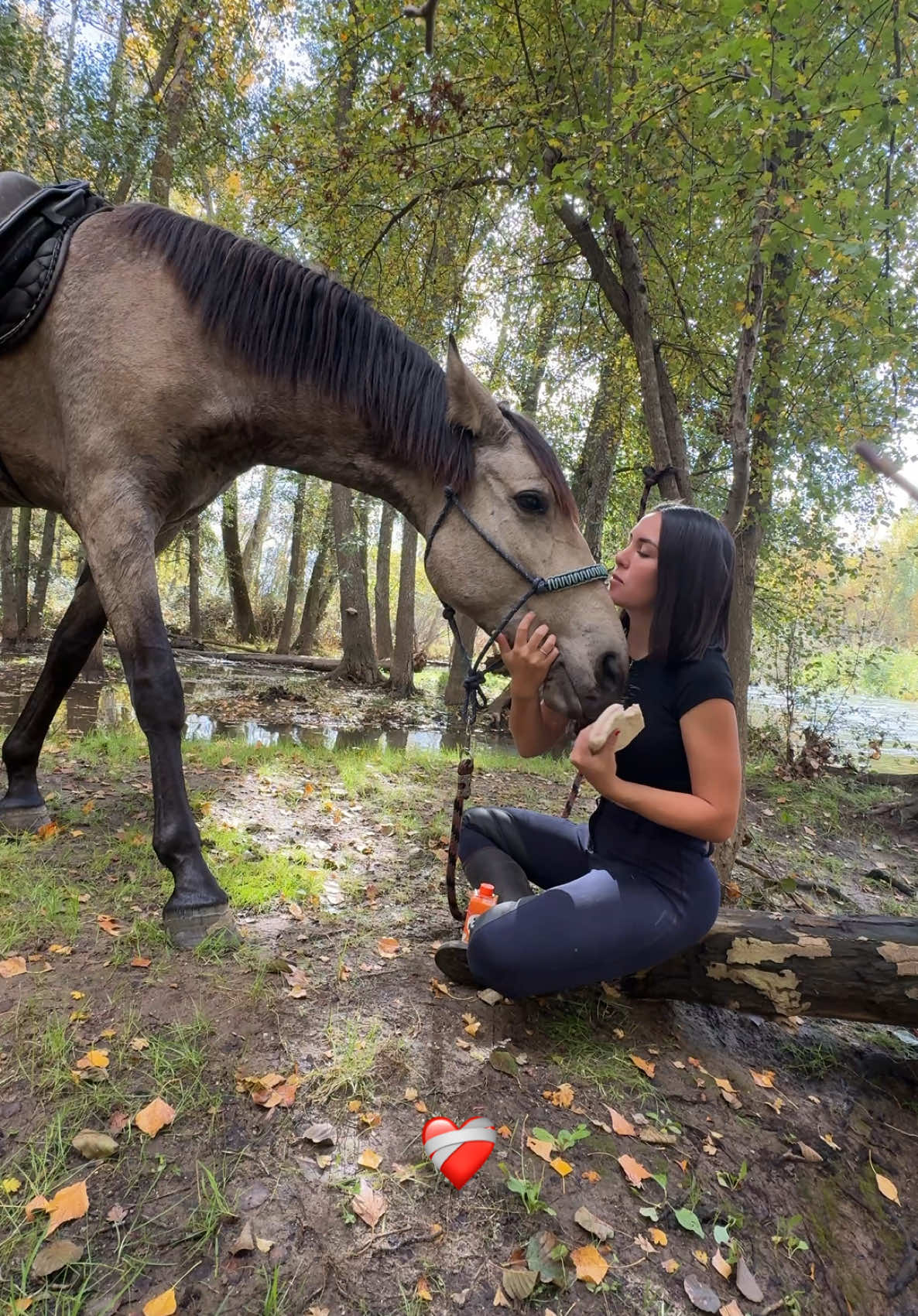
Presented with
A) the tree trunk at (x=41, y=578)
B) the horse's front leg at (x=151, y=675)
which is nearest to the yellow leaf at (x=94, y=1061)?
the horse's front leg at (x=151, y=675)

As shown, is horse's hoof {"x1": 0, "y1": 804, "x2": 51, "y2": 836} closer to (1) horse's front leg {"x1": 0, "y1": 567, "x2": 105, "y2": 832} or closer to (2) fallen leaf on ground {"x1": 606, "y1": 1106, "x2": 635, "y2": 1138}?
(1) horse's front leg {"x1": 0, "y1": 567, "x2": 105, "y2": 832}

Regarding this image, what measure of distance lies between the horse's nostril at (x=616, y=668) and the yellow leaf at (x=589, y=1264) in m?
1.57

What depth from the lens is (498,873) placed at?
8.54 ft

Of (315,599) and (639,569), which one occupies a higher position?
(315,599)

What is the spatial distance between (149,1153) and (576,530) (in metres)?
2.40

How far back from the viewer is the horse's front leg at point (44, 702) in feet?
11.2

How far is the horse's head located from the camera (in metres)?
2.45

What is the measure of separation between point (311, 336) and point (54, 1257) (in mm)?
3042

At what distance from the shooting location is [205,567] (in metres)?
24.8

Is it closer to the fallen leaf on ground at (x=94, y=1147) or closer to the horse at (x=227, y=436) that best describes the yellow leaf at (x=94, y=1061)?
the fallen leaf on ground at (x=94, y=1147)

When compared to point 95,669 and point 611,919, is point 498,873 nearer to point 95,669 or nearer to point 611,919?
point 611,919

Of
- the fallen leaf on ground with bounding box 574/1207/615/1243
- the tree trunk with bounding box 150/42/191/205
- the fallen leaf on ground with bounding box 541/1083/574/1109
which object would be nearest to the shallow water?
the fallen leaf on ground with bounding box 541/1083/574/1109

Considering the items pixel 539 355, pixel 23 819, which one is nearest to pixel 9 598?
pixel 539 355

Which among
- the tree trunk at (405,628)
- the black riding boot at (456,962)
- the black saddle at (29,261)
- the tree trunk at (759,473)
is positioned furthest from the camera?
the tree trunk at (405,628)
